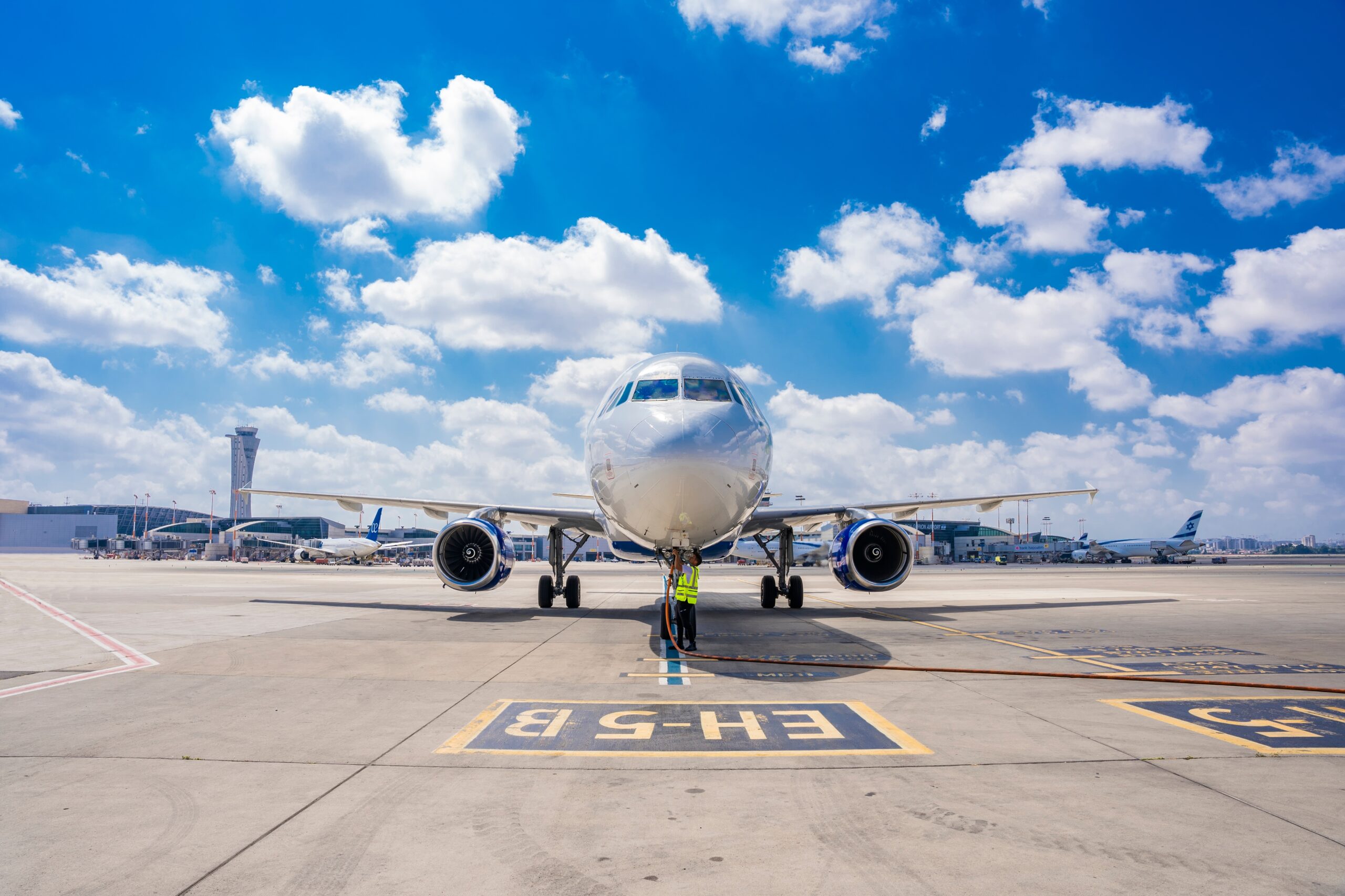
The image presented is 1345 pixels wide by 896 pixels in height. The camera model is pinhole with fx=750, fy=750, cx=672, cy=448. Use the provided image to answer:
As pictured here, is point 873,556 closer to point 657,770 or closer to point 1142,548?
point 657,770

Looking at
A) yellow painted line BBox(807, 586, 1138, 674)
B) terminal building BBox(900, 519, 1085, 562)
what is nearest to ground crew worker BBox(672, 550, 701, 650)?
yellow painted line BBox(807, 586, 1138, 674)

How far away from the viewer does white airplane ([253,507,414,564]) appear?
7094cm

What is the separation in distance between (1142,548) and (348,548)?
300 feet

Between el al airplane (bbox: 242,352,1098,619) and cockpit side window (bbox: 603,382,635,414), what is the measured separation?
0.16 ft

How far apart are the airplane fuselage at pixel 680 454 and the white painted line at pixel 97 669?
638 centimetres

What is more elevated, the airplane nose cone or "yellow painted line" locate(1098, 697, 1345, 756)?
the airplane nose cone

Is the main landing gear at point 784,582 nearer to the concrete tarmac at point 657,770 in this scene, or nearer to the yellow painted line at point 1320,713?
the concrete tarmac at point 657,770

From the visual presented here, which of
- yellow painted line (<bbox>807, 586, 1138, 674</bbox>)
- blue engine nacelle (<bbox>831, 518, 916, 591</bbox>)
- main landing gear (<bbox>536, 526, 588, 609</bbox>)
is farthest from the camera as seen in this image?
main landing gear (<bbox>536, 526, 588, 609</bbox>)

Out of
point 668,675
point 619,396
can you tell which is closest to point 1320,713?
point 668,675

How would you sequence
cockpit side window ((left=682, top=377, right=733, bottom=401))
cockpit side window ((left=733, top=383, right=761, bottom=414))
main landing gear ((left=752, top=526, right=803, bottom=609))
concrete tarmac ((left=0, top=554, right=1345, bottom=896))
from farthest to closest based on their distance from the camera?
main landing gear ((left=752, top=526, right=803, bottom=609))
cockpit side window ((left=733, top=383, right=761, bottom=414))
cockpit side window ((left=682, top=377, right=733, bottom=401))
concrete tarmac ((left=0, top=554, right=1345, bottom=896))

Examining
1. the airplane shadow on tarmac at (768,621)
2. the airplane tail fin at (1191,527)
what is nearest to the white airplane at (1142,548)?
the airplane tail fin at (1191,527)

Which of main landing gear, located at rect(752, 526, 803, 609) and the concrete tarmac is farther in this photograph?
main landing gear, located at rect(752, 526, 803, 609)

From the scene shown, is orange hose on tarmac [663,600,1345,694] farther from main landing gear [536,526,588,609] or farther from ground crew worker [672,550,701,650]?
main landing gear [536,526,588,609]

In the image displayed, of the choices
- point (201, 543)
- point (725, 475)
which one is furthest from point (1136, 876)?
point (201, 543)
